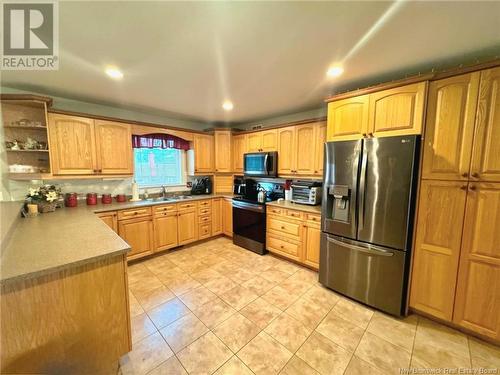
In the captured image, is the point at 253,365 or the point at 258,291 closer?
the point at 253,365

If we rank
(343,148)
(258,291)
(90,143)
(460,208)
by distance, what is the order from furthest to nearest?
(90,143) → (258,291) → (343,148) → (460,208)

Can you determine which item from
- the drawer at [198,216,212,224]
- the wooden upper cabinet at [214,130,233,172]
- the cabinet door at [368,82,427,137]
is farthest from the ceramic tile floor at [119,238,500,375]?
the wooden upper cabinet at [214,130,233,172]

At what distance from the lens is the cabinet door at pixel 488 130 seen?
5.03 feet

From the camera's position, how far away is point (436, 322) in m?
1.91

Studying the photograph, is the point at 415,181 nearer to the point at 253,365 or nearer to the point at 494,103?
the point at 494,103

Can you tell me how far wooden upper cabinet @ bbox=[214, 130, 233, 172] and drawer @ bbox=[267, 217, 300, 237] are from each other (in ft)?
5.01

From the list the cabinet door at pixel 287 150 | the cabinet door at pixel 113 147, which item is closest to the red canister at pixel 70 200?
the cabinet door at pixel 113 147

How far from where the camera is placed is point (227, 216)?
13.0 ft

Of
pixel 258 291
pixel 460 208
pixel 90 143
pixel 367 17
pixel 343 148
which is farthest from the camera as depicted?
pixel 90 143

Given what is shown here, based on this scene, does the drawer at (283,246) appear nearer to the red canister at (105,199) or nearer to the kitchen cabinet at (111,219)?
the kitchen cabinet at (111,219)

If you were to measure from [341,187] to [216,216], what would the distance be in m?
2.54

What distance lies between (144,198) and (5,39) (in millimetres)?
2463

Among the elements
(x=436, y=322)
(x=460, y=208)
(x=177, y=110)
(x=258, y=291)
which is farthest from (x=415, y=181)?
(x=177, y=110)

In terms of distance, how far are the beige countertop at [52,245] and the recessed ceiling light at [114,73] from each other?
149 cm
